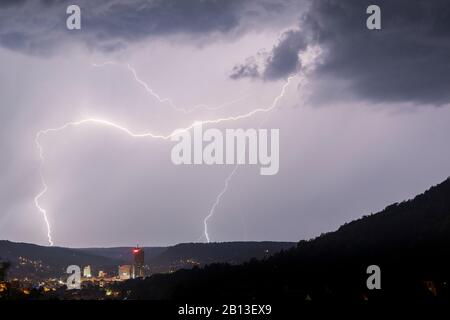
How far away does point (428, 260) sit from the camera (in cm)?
9994

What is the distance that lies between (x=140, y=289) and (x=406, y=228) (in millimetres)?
73569

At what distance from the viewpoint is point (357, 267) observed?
11519 centimetres

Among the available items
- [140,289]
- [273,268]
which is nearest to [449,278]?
[273,268]

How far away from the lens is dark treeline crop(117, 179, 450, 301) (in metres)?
89.5

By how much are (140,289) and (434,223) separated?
263 feet

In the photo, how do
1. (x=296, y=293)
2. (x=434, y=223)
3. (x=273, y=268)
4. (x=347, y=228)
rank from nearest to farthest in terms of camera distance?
(x=296, y=293)
(x=434, y=223)
(x=273, y=268)
(x=347, y=228)

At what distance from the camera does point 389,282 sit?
8988cm

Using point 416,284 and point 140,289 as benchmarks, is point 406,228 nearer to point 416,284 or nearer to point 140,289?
point 416,284

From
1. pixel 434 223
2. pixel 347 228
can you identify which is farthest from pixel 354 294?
pixel 347 228

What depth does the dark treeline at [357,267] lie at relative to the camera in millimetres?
89500
